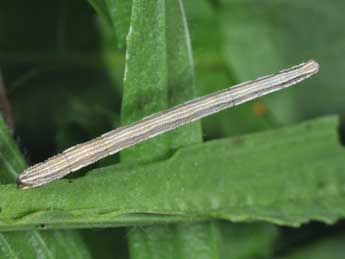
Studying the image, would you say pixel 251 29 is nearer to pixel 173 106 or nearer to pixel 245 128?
pixel 245 128

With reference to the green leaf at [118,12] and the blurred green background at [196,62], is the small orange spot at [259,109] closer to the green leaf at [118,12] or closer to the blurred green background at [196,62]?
the blurred green background at [196,62]

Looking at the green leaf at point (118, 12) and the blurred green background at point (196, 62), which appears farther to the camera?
the blurred green background at point (196, 62)

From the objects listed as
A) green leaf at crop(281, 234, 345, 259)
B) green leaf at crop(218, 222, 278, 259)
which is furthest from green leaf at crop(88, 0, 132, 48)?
green leaf at crop(281, 234, 345, 259)

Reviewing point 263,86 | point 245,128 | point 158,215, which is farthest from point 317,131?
point 158,215

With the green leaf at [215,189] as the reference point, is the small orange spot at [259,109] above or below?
below

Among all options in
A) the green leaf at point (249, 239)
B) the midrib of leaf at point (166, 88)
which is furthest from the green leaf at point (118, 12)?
the green leaf at point (249, 239)
